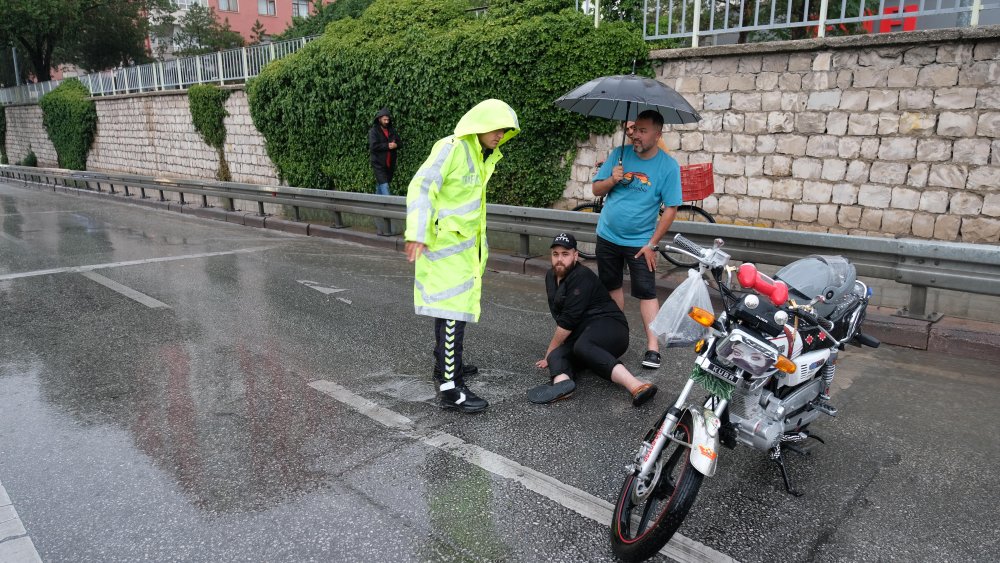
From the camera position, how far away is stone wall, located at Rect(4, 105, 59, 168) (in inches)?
1355

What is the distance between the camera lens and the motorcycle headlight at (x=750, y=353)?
8.72 ft

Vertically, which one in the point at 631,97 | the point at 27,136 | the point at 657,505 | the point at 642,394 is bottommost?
the point at 642,394

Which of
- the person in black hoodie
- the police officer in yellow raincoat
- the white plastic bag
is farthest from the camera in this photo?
the person in black hoodie

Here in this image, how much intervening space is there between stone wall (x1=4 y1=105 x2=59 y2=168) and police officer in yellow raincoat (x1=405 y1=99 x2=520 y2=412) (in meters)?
37.0

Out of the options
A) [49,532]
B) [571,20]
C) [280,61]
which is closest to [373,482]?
[49,532]

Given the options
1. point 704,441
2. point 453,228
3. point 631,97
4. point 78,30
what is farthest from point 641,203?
point 78,30

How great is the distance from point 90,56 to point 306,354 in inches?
1928

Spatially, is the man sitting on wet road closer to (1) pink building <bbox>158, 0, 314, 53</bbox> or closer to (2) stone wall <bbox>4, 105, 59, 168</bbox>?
(2) stone wall <bbox>4, 105, 59, 168</bbox>

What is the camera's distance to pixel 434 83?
12.5m

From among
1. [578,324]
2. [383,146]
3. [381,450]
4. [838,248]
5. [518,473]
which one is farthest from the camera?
[383,146]

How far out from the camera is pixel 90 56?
43844mm

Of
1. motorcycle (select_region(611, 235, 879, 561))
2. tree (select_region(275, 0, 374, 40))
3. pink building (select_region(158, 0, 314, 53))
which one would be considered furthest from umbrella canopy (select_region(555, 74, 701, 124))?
pink building (select_region(158, 0, 314, 53))

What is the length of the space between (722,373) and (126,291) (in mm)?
6739

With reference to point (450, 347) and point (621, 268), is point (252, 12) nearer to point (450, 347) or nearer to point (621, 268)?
point (621, 268)
